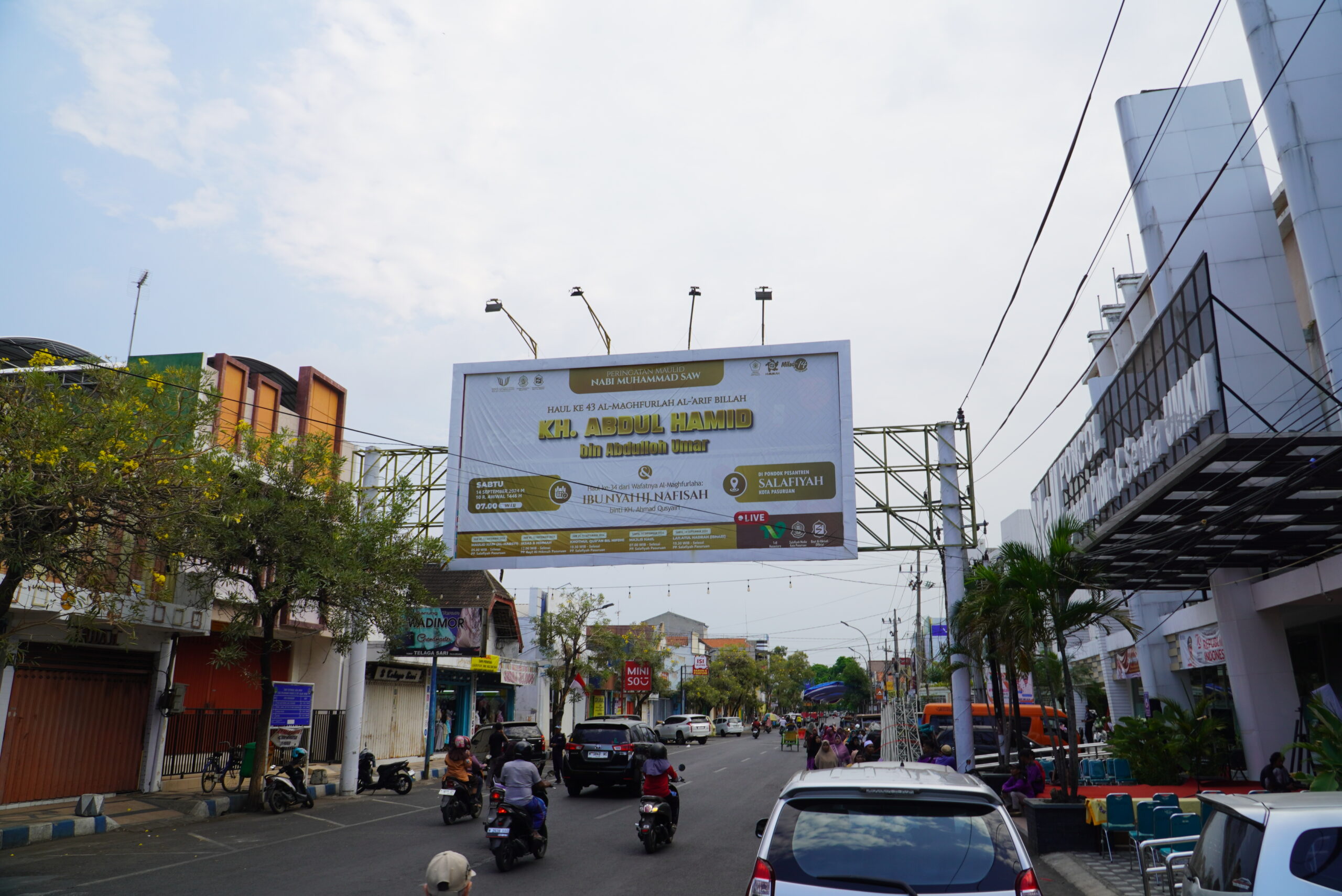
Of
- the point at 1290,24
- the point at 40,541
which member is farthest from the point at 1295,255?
the point at 40,541

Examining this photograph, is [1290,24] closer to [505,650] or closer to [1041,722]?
[1041,722]

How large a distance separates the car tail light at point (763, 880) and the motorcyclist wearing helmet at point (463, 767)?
1302 cm

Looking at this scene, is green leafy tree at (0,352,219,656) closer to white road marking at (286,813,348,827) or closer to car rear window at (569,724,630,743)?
white road marking at (286,813,348,827)

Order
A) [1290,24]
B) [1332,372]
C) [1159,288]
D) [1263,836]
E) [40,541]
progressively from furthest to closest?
1. [1159,288]
2. [1290,24]
3. [1332,372]
4. [40,541]
5. [1263,836]

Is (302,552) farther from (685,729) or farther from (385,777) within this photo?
(685,729)

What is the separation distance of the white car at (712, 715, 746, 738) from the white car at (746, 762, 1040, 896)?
2666 inches

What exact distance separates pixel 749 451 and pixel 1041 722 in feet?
55.5

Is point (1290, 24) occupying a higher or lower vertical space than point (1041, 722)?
higher

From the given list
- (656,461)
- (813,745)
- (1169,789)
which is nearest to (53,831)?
(656,461)

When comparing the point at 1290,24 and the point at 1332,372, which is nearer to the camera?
the point at 1332,372

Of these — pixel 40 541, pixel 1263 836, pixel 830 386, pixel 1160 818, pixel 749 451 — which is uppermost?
pixel 830 386

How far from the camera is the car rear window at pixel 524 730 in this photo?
2952 centimetres

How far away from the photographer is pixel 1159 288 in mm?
26016

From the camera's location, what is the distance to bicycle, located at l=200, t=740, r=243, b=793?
66.0ft
